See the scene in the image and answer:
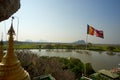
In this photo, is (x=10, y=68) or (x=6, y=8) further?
(x=10, y=68)

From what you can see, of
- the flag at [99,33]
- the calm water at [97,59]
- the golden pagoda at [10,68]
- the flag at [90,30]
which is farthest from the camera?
the calm water at [97,59]

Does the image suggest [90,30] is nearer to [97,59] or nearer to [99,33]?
[99,33]

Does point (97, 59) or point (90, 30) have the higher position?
point (90, 30)

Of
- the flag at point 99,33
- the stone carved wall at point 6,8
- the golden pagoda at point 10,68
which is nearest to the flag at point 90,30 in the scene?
the flag at point 99,33

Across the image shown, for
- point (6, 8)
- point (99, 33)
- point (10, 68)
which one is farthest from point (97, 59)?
point (6, 8)

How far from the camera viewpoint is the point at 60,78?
24.6 metres

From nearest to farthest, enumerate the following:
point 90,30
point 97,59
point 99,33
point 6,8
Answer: point 6,8, point 99,33, point 90,30, point 97,59

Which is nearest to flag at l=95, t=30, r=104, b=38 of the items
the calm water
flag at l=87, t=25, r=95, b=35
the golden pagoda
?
flag at l=87, t=25, r=95, b=35

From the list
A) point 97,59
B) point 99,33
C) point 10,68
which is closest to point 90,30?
point 99,33

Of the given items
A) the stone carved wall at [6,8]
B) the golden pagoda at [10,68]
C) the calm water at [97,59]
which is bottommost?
the calm water at [97,59]

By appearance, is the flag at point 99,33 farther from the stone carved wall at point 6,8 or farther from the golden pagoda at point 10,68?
the stone carved wall at point 6,8

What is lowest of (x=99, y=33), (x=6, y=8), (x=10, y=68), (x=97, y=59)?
(x=97, y=59)

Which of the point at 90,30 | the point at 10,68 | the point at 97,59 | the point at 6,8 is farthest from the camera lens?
the point at 97,59

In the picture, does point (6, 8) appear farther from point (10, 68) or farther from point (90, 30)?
point (90, 30)
